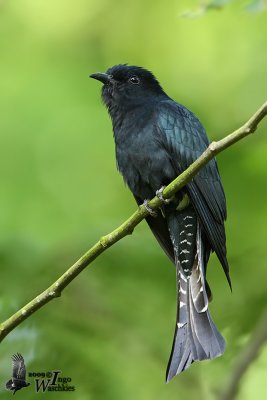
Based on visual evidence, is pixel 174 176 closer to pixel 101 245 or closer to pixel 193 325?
→ pixel 193 325

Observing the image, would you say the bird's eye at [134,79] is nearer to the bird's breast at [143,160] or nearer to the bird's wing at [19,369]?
the bird's breast at [143,160]

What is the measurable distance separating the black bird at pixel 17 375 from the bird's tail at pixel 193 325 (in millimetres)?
874

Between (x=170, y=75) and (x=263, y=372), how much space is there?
9.01ft

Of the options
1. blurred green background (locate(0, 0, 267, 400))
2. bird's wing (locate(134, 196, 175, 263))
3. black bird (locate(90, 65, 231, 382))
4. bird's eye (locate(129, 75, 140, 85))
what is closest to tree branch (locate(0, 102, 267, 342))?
black bird (locate(90, 65, 231, 382))

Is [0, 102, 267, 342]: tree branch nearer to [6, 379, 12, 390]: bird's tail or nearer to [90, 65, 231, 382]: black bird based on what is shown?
[90, 65, 231, 382]: black bird

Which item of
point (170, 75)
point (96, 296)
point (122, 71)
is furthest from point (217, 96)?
point (96, 296)

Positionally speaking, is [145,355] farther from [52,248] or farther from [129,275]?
[52,248]

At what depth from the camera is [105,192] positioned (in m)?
5.76

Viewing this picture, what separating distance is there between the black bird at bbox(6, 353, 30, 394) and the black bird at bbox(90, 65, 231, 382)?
88 centimetres

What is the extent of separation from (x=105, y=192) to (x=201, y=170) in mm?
1423

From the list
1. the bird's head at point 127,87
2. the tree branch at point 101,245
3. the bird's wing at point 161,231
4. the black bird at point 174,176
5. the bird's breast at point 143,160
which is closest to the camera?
the tree branch at point 101,245

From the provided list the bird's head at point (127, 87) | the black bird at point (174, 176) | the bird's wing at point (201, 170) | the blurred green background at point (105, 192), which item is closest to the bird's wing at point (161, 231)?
the black bird at point (174, 176)

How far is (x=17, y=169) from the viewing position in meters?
5.74

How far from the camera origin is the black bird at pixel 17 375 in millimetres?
4230
